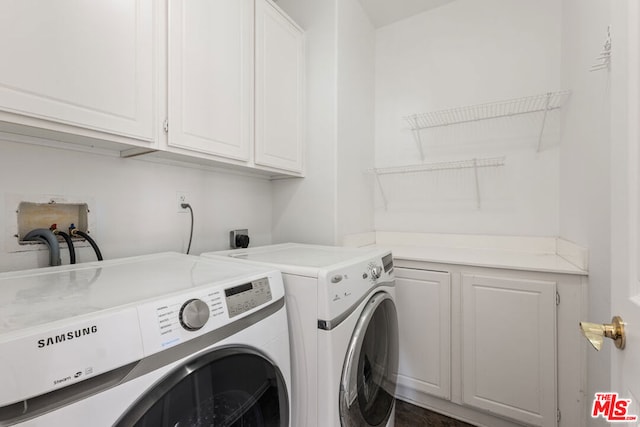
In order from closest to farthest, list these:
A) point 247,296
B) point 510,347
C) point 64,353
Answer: point 64,353 < point 247,296 < point 510,347

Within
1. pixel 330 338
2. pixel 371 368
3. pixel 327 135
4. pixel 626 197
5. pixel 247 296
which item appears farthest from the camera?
pixel 327 135

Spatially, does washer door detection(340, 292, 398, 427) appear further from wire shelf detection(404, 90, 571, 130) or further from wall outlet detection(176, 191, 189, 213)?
wire shelf detection(404, 90, 571, 130)

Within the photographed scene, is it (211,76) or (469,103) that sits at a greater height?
(469,103)

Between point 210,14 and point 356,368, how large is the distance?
170 cm

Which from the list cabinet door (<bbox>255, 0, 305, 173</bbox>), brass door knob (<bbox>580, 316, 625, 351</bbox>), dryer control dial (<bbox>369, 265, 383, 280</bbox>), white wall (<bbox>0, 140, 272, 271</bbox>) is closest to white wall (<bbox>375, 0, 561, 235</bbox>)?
cabinet door (<bbox>255, 0, 305, 173</bbox>)

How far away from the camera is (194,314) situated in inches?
25.7

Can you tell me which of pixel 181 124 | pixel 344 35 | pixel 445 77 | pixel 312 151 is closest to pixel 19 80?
pixel 181 124

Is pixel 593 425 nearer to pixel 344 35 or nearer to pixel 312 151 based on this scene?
pixel 312 151

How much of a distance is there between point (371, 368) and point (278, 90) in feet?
5.35

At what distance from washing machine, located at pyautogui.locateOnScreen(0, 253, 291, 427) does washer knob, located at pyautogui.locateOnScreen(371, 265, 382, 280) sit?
0.48 meters

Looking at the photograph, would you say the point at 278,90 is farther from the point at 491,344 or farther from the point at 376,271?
the point at 491,344

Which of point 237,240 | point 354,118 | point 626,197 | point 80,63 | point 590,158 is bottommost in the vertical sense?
point 237,240

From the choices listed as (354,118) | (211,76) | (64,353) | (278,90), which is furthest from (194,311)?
(354,118)

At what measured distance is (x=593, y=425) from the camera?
122 centimetres
